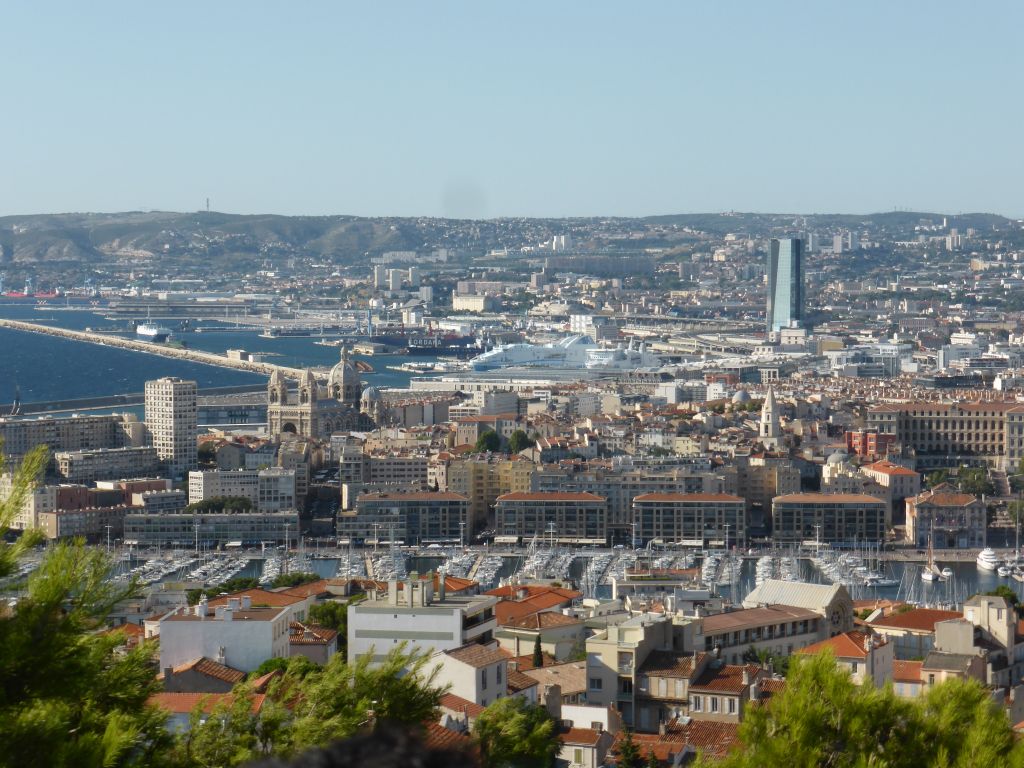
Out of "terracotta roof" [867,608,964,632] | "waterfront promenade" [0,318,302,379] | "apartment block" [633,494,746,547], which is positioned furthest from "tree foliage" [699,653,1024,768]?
"waterfront promenade" [0,318,302,379]

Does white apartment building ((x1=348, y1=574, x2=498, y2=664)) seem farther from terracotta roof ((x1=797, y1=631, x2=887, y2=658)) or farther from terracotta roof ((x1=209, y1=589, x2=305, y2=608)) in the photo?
terracotta roof ((x1=209, y1=589, x2=305, y2=608))

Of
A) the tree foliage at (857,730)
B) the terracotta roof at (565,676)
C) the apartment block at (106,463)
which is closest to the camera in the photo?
the tree foliage at (857,730)

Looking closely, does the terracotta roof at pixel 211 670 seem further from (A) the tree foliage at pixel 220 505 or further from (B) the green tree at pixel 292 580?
(A) the tree foliage at pixel 220 505

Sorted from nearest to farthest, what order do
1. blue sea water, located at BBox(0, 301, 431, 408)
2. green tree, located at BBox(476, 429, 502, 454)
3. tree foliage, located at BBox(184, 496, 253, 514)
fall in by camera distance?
tree foliage, located at BBox(184, 496, 253, 514)
green tree, located at BBox(476, 429, 502, 454)
blue sea water, located at BBox(0, 301, 431, 408)

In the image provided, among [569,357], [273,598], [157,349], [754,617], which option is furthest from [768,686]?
[157,349]

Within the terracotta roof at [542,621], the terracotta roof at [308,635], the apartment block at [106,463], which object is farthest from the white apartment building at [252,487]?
the terracotta roof at [308,635]

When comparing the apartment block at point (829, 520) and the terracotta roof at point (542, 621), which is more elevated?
the terracotta roof at point (542, 621)
